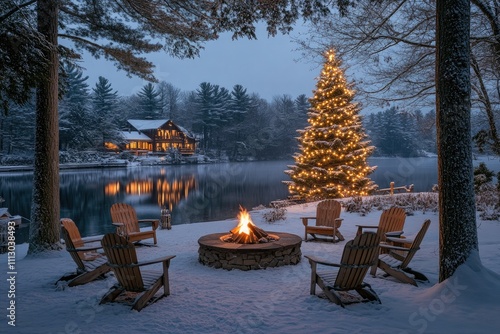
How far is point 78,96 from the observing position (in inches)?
1999

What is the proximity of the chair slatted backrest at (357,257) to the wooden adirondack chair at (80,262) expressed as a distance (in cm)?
327

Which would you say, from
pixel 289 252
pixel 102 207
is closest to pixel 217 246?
pixel 289 252

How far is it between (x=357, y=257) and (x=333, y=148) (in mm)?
13172

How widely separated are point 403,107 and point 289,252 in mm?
7639

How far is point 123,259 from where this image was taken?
4.52 m

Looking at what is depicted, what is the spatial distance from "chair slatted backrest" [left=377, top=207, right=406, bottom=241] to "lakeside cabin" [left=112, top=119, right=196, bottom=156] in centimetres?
4985

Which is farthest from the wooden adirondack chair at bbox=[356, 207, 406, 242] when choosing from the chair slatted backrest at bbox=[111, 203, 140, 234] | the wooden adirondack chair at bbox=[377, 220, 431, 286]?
the chair slatted backrest at bbox=[111, 203, 140, 234]

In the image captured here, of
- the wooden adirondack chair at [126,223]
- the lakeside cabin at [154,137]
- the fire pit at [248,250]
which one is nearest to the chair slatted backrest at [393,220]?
the fire pit at [248,250]

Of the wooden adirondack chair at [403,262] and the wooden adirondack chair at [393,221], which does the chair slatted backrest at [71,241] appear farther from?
the wooden adirondack chair at [393,221]

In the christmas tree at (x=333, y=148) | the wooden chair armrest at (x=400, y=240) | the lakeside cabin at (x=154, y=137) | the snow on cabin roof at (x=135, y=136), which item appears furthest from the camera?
the lakeside cabin at (x=154, y=137)

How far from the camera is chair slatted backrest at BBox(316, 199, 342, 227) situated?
29.9 feet

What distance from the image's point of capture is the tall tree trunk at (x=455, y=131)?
472cm

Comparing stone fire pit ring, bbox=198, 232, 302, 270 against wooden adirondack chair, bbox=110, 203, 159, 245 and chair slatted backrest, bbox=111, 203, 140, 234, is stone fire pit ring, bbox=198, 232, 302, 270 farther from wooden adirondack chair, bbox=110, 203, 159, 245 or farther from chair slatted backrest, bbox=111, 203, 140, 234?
chair slatted backrest, bbox=111, 203, 140, 234

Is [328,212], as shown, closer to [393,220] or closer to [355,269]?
[393,220]
